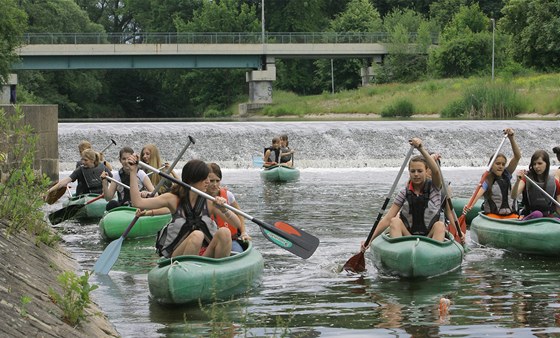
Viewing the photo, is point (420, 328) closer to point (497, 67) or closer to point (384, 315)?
point (384, 315)

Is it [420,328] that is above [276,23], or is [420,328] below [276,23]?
below

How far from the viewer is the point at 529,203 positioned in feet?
40.7

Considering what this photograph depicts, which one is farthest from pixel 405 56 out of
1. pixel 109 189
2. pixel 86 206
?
pixel 109 189

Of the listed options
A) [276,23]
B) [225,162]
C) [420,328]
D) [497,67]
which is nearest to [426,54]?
[497,67]

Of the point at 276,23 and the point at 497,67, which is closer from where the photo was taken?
the point at 497,67

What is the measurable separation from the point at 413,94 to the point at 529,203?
43921mm

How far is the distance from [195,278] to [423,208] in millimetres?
2828

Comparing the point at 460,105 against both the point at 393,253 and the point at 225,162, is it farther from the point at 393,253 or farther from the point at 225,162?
the point at 393,253

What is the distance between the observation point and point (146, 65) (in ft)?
Answer: 216

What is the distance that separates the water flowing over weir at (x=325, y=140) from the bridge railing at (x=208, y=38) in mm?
31387

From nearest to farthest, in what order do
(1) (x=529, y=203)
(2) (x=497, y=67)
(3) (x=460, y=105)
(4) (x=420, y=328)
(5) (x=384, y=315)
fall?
(4) (x=420, y=328)
(5) (x=384, y=315)
(1) (x=529, y=203)
(3) (x=460, y=105)
(2) (x=497, y=67)

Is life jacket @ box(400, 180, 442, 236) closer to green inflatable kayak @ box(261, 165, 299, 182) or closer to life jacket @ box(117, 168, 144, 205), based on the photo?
life jacket @ box(117, 168, 144, 205)

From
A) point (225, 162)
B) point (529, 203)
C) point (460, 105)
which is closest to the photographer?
point (529, 203)

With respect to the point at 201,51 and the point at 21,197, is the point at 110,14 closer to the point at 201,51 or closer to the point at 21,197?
the point at 201,51
